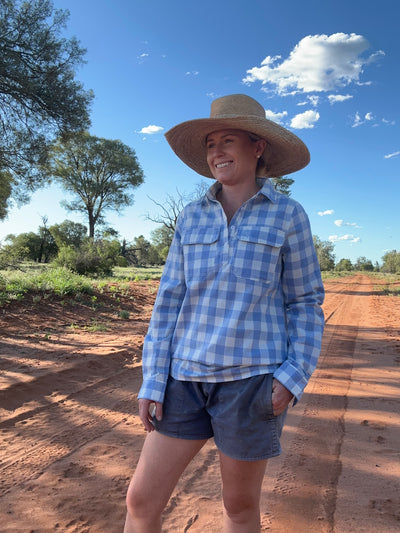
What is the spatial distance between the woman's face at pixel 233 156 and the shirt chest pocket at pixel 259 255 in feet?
0.95

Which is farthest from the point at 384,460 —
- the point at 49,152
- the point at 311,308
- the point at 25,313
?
the point at 49,152

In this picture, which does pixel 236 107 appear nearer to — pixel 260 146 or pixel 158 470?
pixel 260 146

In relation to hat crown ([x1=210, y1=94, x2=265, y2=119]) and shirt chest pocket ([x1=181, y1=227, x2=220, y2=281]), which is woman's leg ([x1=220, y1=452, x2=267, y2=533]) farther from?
hat crown ([x1=210, y1=94, x2=265, y2=119])

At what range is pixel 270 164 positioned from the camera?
2006 mm

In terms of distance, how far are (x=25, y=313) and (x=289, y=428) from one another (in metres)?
5.95

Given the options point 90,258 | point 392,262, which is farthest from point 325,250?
point 90,258

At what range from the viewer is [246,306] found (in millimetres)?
1495

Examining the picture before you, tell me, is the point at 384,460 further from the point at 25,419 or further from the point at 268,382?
the point at 25,419

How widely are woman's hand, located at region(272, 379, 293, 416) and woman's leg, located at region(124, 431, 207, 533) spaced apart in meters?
0.38

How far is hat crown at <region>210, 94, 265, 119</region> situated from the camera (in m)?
1.77

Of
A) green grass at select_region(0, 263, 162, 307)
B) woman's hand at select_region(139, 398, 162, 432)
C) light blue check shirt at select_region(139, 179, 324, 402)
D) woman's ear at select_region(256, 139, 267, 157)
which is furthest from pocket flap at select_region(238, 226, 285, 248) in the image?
green grass at select_region(0, 263, 162, 307)

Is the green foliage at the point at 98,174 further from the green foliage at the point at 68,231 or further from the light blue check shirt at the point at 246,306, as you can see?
the light blue check shirt at the point at 246,306

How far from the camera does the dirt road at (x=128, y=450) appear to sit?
7.93 ft

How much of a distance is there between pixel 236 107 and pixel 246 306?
93 cm
